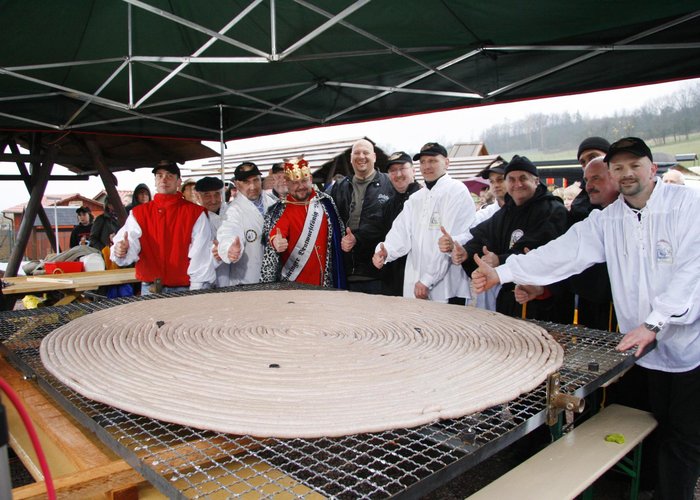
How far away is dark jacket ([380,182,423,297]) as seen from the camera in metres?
3.70

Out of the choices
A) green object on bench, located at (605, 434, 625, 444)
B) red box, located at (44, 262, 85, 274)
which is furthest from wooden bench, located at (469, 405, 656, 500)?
red box, located at (44, 262, 85, 274)

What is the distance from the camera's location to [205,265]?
3.09m

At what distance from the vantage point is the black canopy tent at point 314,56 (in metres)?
2.69

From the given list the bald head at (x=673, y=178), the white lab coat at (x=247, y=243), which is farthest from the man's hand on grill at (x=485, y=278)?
the bald head at (x=673, y=178)

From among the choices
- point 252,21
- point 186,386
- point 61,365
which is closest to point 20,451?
point 61,365

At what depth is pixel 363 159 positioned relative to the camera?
3898 mm

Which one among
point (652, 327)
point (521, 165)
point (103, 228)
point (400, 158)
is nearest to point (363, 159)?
point (400, 158)

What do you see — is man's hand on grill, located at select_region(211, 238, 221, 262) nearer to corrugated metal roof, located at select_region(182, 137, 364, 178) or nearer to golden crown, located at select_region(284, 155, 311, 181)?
golden crown, located at select_region(284, 155, 311, 181)

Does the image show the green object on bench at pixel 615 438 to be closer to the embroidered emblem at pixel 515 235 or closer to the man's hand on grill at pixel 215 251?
the embroidered emblem at pixel 515 235

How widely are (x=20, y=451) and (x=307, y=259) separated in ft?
7.53

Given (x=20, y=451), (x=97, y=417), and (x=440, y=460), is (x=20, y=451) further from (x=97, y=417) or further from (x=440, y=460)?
(x=440, y=460)

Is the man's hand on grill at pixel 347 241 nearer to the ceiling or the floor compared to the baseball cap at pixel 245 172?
nearer to the floor

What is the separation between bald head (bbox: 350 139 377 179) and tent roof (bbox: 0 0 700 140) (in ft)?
1.22

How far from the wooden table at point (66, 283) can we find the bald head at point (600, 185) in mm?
3797
